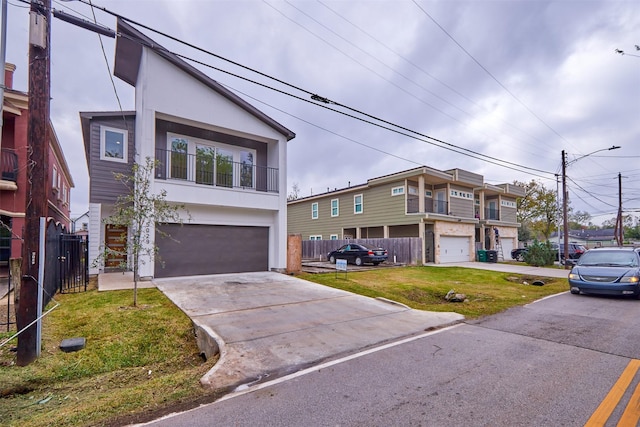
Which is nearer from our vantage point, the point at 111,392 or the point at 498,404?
the point at 498,404

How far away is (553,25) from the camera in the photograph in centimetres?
1042

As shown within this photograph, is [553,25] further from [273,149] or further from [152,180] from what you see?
[152,180]

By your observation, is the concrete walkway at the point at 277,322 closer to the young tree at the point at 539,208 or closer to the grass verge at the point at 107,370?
the grass verge at the point at 107,370

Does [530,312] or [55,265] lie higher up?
[55,265]

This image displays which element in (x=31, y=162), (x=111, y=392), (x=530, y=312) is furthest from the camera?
(x=530, y=312)

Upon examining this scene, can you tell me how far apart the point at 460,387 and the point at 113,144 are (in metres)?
14.3

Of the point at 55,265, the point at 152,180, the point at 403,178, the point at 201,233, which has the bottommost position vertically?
the point at 55,265

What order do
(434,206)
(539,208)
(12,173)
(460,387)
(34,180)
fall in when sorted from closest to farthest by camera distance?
(460,387)
(34,180)
(12,173)
(434,206)
(539,208)

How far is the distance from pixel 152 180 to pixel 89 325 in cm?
629

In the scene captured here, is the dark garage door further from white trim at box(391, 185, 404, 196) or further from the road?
white trim at box(391, 185, 404, 196)

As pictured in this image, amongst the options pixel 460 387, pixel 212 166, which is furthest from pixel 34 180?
pixel 212 166

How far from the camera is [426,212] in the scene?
23.5 metres

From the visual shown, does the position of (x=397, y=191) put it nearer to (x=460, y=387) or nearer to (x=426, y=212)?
(x=426, y=212)

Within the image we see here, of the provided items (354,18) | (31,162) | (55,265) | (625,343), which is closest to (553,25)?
(354,18)
